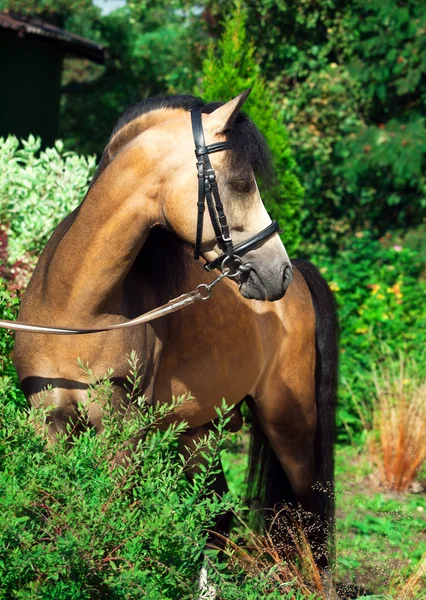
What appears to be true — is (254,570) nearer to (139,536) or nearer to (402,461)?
(139,536)

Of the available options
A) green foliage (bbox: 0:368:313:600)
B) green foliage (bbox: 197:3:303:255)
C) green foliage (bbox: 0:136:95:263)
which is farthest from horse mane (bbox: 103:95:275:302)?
green foliage (bbox: 197:3:303:255)

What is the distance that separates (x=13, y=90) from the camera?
438 inches

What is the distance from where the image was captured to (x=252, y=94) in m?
7.18

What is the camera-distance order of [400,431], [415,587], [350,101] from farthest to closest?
[350,101], [400,431], [415,587]

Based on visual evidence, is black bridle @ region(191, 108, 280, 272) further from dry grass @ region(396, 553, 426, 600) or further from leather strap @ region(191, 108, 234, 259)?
dry grass @ region(396, 553, 426, 600)

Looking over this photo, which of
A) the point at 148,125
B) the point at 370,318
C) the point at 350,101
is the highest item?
the point at 350,101

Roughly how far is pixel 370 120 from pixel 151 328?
9.48m

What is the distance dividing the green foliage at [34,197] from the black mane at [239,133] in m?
2.26

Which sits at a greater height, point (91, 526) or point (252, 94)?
point (252, 94)

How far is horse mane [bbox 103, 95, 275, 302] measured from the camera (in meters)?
2.85

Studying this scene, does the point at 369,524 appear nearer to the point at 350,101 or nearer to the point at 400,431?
the point at 400,431

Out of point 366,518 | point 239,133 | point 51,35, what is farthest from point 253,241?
point 51,35

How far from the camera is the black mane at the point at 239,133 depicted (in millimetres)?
2840

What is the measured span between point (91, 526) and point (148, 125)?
1.57 metres
